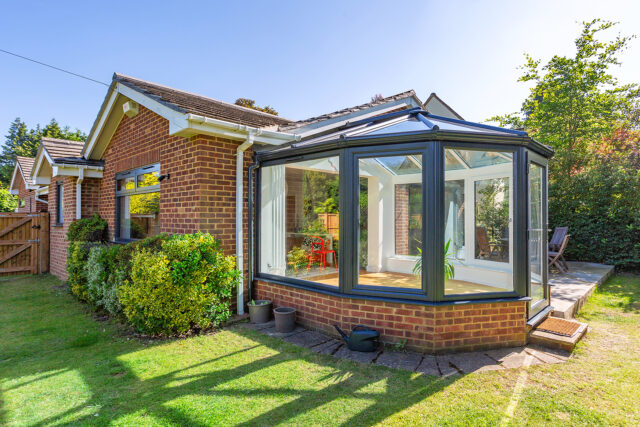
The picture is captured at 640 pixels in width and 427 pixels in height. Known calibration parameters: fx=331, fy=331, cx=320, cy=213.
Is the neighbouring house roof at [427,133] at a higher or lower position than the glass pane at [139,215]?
higher

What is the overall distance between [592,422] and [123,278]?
18.6ft

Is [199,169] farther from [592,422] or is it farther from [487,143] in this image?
[592,422]

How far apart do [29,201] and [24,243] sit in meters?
9.27

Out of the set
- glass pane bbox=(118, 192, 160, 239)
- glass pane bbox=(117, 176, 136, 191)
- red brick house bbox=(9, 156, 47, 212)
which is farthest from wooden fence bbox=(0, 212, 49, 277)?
red brick house bbox=(9, 156, 47, 212)

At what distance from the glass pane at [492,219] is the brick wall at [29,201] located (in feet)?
62.4

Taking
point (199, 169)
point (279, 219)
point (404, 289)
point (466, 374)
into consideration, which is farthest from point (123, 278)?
point (466, 374)

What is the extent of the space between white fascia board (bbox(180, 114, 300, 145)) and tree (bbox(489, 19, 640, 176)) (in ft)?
31.5

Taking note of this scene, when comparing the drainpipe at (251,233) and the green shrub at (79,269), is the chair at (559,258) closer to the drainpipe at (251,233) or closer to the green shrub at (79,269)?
the drainpipe at (251,233)

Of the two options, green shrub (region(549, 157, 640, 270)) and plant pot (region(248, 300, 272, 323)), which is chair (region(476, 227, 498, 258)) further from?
green shrub (region(549, 157, 640, 270))

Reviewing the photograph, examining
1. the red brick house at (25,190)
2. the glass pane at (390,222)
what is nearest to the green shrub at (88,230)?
the glass pane at (390,222)

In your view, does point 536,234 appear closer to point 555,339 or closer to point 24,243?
point 555,339

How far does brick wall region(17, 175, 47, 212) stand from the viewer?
1586 cm

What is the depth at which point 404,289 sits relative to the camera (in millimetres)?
4121

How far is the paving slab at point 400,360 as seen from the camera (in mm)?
3621
